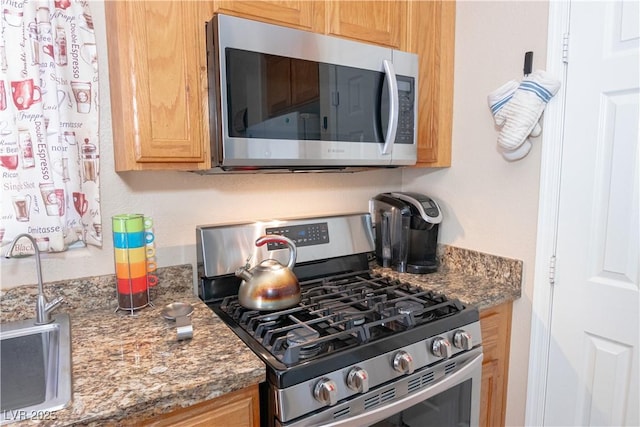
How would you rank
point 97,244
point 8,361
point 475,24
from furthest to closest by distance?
point 475,24 → point 97,244 → point 8,361

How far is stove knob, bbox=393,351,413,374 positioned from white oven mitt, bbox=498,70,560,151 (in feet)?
2.68

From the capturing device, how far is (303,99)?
1251mm

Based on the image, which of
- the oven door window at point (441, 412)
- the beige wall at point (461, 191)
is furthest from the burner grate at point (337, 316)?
the beige wall at point (461, 191)

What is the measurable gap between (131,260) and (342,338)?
67 centimetres

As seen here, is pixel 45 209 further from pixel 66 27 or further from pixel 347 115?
pixel 347 115

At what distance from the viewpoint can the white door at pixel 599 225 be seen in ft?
3.90

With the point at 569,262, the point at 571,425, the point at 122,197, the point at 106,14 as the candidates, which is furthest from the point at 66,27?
the point at 571,425

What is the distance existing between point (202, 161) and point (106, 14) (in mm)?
532

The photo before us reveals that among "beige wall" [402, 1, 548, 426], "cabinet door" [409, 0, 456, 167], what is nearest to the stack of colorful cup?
"cabinet door" [409, 0, 456, 167]

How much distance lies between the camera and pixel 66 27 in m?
1.18

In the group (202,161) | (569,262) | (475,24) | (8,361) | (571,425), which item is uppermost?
(475,24)

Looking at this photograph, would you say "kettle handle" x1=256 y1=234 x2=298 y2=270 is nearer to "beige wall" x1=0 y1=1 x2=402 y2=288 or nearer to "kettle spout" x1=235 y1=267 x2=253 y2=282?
"kettle spout" x1=235 y1=267 x2=253 y2=282

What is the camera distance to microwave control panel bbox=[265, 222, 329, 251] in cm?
150

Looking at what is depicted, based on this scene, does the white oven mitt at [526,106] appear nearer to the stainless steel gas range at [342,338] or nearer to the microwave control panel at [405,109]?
the microwave control panel at [405,109]
